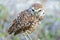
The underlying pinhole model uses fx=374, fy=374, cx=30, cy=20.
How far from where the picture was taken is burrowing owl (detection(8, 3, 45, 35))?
5.61 meters

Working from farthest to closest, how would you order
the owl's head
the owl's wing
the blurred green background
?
the blurred green background
the owl's wing
the owl's head

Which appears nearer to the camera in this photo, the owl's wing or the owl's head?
the owl's head

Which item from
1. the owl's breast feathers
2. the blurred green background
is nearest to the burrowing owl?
the owl's breast feathers

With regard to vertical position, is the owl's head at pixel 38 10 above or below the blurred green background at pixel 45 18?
below

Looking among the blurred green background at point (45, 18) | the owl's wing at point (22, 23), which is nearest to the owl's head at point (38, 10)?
the owl's wing at point (22, 23)

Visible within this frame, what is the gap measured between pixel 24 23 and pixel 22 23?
0.03 metres

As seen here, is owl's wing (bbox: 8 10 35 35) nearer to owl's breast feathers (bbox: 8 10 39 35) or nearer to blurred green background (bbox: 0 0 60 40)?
owl's breast feathers (bbox: 8 10 39 35)

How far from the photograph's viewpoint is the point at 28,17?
5.72m

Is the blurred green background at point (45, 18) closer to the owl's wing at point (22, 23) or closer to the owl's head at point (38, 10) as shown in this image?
the owl's wing at point (22, 23)

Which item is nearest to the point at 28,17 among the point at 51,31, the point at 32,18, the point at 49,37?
the point at 32,18

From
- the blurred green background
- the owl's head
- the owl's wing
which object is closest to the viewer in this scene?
the owl's head

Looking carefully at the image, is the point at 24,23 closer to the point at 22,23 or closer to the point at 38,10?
the point at 22,23

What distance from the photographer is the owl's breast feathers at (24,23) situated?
5.65 meters

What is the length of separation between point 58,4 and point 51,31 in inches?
32.3
